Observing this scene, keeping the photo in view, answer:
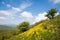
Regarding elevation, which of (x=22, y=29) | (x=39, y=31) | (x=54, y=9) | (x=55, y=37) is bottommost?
(x=55, y=37)

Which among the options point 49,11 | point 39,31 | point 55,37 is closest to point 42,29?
point 39,31

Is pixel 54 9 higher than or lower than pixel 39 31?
higher

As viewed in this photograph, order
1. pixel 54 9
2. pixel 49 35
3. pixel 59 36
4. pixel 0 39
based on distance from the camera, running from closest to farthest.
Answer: pixel 59 36, pixel 49 35, pixel 54 9, pixel 0 39

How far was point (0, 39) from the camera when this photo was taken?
195 ft

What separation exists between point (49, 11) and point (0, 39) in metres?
25.8

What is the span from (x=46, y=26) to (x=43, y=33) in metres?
3.35

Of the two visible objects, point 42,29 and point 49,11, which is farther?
point 49,11

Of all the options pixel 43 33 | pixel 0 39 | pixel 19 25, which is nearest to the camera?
pixel 43 33

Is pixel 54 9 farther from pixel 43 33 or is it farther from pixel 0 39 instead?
pixel 0 39

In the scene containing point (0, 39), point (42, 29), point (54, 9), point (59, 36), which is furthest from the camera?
point (0, 39)

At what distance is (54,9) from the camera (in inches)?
1828

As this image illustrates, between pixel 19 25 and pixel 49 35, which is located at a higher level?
pixel 19 25

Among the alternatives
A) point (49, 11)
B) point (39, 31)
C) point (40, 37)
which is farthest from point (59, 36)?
point (49, 11)

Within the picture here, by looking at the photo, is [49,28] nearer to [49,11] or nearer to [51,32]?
[51,32]
